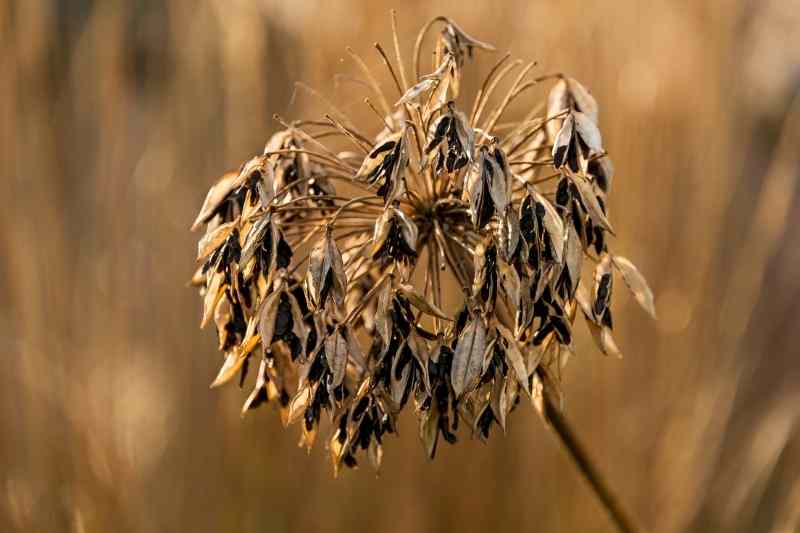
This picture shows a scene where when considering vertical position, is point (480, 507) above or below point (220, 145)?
below

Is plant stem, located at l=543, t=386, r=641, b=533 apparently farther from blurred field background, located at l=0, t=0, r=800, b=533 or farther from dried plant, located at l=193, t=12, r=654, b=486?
blurred field background, located at l=0, t=0, r=800, b=533

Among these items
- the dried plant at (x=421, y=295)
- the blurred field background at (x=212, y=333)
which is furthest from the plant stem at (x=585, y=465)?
the blurred field background at (x=212, y=333)

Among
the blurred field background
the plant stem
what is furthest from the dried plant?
the blurred field background

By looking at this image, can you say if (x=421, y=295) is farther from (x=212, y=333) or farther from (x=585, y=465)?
(x=212, y=333)

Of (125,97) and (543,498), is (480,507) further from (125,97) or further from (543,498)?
(125,97)

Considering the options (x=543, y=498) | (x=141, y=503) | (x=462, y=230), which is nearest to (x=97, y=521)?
(x=141, y=503)

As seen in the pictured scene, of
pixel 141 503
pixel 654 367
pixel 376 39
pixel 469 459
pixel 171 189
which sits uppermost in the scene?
pixel 376 39

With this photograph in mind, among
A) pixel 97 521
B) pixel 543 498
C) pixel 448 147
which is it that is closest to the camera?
pixel 448 147

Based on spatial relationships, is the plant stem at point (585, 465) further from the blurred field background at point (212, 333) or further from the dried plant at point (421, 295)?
the blurred field background at point (212, 333)

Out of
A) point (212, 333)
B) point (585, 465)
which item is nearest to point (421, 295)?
point (585, 465)
